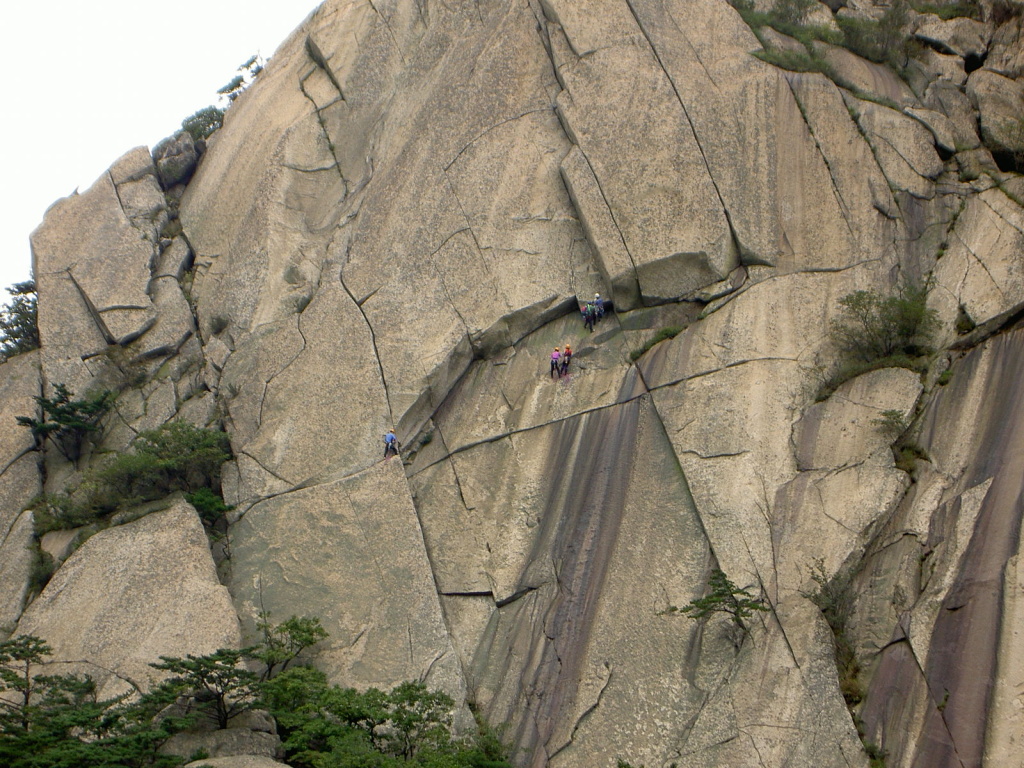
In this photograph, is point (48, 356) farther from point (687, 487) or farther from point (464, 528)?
point (687, 487)

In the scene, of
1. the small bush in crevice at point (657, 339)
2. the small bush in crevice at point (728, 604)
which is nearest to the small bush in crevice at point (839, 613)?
the small bush in crevice at point (728, 604)

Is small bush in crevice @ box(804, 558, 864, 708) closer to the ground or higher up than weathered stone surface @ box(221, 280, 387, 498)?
closer to the ground

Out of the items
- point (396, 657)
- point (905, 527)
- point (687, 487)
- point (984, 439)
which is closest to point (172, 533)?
point (396, 657)

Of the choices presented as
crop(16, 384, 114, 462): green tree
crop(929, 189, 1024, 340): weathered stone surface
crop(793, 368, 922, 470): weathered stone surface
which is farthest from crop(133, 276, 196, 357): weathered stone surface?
crop(929, 189, 1024, 340): weathered stone surface

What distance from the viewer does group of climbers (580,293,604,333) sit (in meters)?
29.5

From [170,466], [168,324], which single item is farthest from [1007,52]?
[170,466]

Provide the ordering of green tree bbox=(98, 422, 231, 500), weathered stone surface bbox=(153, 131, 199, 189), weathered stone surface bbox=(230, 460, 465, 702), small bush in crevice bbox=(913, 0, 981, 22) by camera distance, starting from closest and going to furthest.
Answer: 1. weathered stone surface bbox=(230, 460, 465, 702)
2. green tree bbox=(98, 422, 231, 500)
3. small bush in crevice bbox=(913, 0, 981, 22)
4. weathered stone surface bbox=(153, 131, 199, 189)

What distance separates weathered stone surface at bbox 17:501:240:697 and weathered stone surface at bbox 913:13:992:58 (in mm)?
29348

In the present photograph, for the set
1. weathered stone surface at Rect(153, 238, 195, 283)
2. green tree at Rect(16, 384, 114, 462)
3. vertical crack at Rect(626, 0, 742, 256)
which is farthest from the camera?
weathered stone surface at Rect(153, 238, 195, 283)

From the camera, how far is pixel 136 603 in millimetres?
26234

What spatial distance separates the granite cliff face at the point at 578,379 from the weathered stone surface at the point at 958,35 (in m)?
0.14

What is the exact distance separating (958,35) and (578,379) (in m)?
19.7

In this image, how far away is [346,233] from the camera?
33438 millimetres

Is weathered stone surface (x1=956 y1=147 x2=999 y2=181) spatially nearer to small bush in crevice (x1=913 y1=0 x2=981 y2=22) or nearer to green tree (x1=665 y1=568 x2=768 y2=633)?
small bush in crevice (x1=913 y1=0 x2=981 y2=22)
